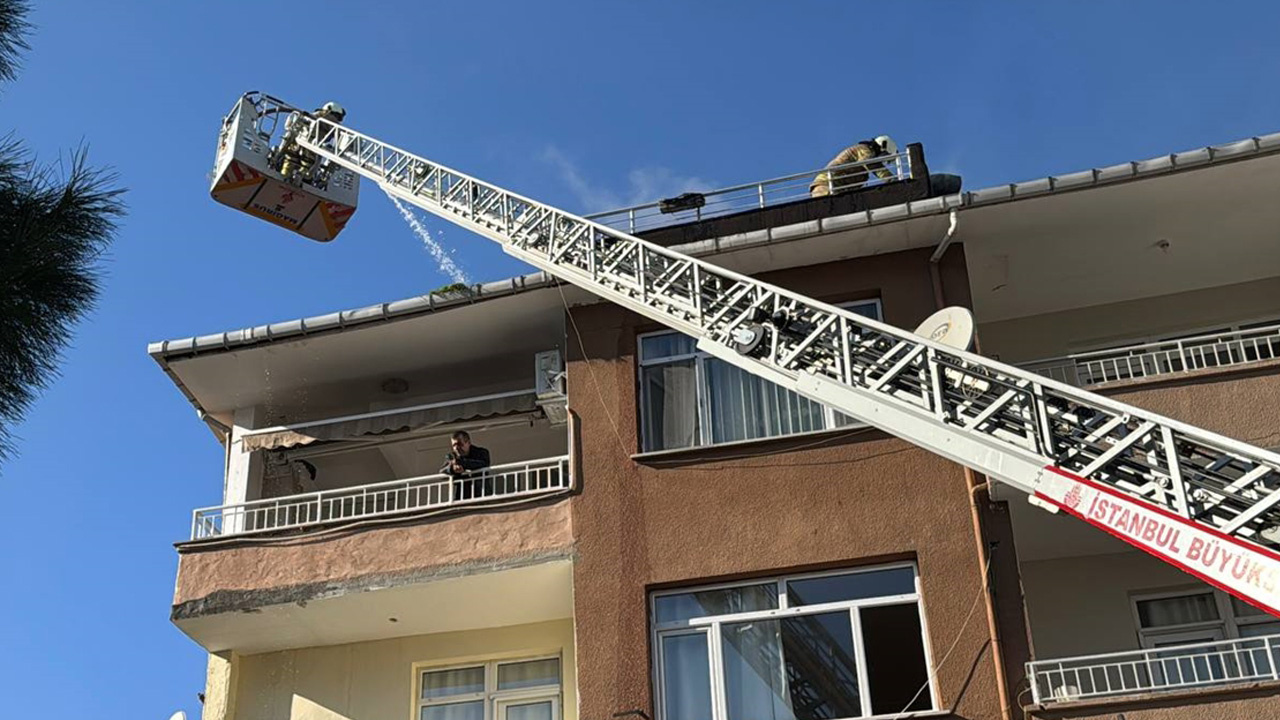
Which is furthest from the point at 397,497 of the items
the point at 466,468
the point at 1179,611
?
the point at 1179,611

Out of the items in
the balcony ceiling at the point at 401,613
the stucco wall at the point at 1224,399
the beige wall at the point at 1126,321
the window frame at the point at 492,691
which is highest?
the beige wall at the point at 1126,321

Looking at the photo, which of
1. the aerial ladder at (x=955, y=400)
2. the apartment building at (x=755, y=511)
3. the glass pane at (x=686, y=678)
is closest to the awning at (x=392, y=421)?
the apartment building at (x=755, y=511)

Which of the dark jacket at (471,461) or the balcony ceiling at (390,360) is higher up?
the balcony ceiling at (390,360)

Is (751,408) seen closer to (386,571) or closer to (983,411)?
(386,571)

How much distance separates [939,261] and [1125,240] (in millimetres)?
2235

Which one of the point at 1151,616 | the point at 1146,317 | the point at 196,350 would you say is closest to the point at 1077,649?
the point at 1151,616

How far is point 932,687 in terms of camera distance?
43.7ft

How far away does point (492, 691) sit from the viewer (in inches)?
627

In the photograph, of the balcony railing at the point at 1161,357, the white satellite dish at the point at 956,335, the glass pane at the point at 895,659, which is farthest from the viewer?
the balcony railing at the point at 1161,357

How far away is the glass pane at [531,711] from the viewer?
15.7 meters

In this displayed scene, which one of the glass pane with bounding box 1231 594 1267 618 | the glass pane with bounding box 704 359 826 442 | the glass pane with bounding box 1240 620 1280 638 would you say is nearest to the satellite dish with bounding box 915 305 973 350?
the glass pane with bounding box 704 359 826 442

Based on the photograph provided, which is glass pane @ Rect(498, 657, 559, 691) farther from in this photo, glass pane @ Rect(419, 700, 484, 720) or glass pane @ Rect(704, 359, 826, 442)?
glass pane @ Rect(704, 359, 826, 442)

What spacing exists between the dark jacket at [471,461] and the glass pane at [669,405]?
6.67 ft

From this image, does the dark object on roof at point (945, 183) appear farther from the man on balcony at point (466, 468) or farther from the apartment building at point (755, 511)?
the man on balcony at point (466, 468)
